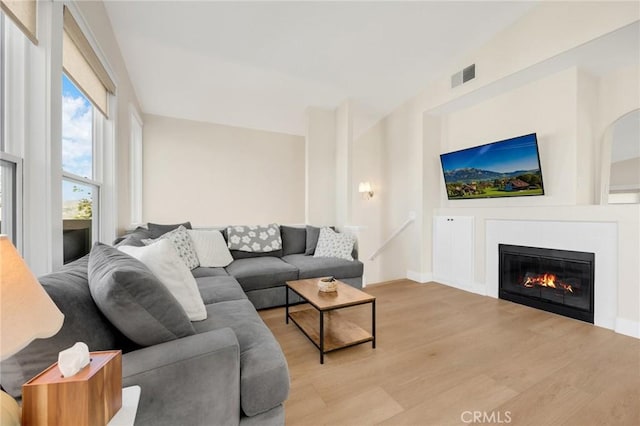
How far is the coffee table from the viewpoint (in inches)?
73.8

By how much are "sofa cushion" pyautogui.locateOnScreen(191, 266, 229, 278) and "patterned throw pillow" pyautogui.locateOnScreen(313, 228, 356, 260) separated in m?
1.23

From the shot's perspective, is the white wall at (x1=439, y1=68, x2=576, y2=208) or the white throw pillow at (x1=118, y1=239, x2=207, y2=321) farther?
the white wall at (x1=439, y1=68, x2=576, y2=208)

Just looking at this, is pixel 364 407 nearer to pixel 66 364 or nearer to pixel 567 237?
pixel 66 364

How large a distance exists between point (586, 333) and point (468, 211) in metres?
1.63

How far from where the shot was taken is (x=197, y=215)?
427 centimetres

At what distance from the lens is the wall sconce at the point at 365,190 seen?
15.2 ft

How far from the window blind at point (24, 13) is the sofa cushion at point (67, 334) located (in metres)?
1.18

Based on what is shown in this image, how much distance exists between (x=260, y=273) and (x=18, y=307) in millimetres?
2240

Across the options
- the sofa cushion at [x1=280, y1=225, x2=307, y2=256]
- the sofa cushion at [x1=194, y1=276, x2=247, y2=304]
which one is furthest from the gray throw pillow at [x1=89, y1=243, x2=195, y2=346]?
the sofa cushion at [x1=280, y1=225, x2=307, y2=256]

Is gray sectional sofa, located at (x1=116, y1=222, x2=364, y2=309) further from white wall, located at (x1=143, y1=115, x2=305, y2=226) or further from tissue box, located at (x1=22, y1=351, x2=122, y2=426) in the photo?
tissue box, located at (x1=22, y1=351, x2=122, y2=426)

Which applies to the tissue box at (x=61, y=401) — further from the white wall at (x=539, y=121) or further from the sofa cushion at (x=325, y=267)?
the white wall at (x=539, y=121)

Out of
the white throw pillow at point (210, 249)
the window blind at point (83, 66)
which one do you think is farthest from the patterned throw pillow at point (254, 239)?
the window blind at point (83, 66)

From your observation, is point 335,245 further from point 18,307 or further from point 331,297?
point 18,307

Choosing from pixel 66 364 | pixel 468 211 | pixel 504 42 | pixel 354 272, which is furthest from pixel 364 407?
pixel 504 42
